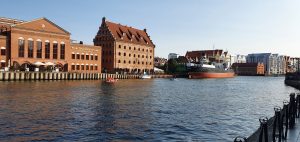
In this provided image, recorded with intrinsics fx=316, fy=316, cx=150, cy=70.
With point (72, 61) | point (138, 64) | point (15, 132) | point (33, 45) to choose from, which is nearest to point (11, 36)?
point (33, 45)

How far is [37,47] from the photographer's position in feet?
300

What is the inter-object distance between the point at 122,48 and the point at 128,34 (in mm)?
9968

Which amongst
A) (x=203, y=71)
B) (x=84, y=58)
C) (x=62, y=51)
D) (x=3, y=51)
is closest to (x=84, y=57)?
(x=84, y=58)

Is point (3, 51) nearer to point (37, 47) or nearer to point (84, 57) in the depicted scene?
point (37, 47)

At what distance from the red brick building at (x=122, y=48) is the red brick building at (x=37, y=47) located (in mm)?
18213

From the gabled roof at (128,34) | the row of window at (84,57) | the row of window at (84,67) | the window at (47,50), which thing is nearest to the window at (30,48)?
the window at (47,50)

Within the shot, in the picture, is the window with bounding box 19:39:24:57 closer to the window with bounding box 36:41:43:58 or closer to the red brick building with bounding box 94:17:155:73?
the window with bounding box 36:41:43:58

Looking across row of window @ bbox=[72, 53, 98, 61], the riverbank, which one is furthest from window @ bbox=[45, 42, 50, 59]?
row of window @ bbox=[72, 53, 98, 61]

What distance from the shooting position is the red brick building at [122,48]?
407 ft

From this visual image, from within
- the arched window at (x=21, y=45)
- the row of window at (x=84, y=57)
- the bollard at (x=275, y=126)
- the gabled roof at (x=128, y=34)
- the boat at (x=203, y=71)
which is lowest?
the bollard at (x=275, y=126)

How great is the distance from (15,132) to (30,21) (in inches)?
3009

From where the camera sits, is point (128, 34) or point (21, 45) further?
point (128, 34)

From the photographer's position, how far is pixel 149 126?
75.9 feet

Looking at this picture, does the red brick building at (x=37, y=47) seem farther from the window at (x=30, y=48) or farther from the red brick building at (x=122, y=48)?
the red brick building at (x=122, y=48)
